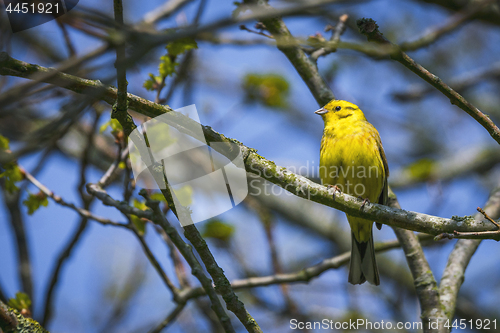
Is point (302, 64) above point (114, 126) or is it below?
above

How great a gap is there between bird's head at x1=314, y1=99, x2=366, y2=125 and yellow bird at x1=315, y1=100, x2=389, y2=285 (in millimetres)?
258

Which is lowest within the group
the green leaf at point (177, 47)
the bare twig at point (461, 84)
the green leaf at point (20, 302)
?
the green leaf at point (20, 302)

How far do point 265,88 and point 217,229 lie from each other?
2147 mm

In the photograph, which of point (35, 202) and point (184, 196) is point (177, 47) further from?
point (35, 202)

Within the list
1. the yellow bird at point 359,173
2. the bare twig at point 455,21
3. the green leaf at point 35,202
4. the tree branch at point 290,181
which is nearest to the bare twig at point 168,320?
the tree branch at point 290,181

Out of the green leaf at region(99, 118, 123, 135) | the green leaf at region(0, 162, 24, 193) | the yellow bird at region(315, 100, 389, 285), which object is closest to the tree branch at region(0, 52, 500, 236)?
the green leaf at region(99, 118, 123, 135)

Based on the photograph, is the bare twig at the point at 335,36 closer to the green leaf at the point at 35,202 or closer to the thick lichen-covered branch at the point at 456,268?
the thick lichen-covered branch at the point at 456,268

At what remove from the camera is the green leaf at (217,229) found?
4754 mm

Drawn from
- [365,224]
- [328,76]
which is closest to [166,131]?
[365,224]

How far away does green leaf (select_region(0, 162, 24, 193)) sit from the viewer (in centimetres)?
317

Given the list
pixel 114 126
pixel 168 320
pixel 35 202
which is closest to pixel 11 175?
pixel 35 202

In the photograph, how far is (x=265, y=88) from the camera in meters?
5.84

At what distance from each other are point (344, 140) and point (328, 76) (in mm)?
1953

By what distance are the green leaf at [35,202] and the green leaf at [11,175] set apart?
0.44 ft
